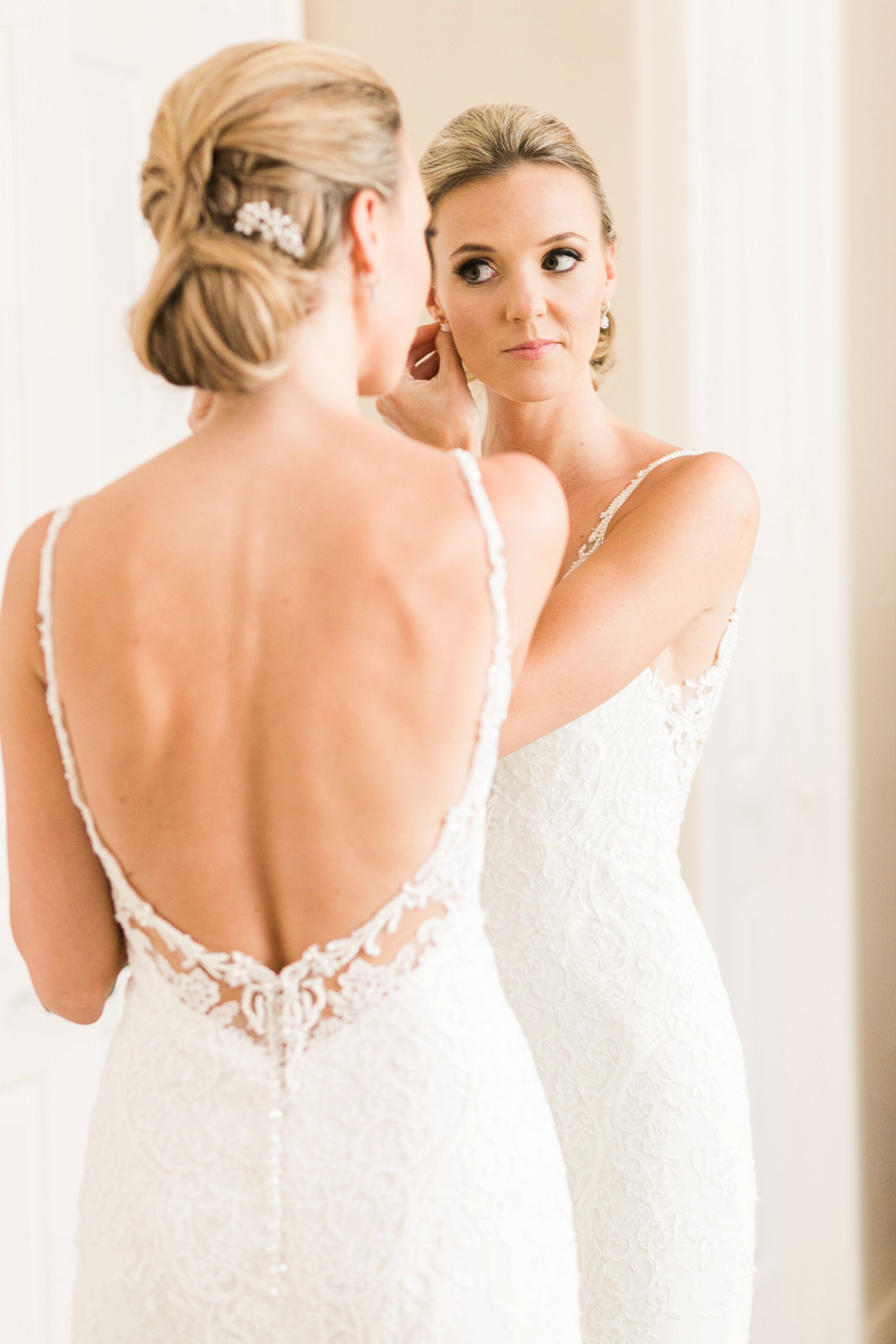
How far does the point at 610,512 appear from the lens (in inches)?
65.6

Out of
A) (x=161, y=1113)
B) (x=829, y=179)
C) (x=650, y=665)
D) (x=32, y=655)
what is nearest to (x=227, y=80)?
(x=32, y=655)

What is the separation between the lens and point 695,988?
160 centimetres

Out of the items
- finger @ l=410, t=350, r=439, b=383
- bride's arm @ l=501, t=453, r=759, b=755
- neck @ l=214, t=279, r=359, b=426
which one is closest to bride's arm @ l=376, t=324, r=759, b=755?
bride's arm @ l=501, t=453, r=759, b=755

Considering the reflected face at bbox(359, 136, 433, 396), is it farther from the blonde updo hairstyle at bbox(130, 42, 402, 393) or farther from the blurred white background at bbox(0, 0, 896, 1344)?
the blurred white background at bbox(0, 0, 896, 1344)

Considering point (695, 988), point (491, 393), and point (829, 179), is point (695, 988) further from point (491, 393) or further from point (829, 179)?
point (829, 179)

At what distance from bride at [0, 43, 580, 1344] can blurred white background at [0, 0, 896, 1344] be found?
4.36 ft

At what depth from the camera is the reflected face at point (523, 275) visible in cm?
167

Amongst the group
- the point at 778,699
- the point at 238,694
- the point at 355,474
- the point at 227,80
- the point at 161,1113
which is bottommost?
the point at 778,699

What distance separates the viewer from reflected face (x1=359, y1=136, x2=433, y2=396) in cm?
105

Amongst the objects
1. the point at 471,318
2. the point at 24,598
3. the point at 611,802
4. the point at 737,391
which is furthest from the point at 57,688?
the point at 737,391

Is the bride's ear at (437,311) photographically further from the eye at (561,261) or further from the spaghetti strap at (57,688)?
the spaghetti strap at (57,688)

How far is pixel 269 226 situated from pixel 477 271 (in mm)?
803

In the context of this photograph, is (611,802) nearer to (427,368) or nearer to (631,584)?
(631,584)

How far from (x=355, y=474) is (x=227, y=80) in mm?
289
